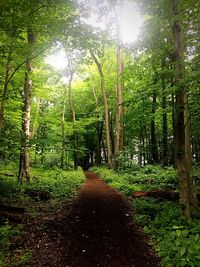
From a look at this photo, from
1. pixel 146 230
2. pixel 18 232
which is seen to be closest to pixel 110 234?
pixel 146 230

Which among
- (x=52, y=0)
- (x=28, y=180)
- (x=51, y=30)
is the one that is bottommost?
(x=28, y=180)

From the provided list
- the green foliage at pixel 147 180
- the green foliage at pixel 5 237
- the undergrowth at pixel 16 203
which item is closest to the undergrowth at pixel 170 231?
the green foliage at pixel 147 180

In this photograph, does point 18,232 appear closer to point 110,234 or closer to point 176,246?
point 110,234

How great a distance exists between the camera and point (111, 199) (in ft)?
35.9

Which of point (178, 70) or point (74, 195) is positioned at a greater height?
point (178, 70)

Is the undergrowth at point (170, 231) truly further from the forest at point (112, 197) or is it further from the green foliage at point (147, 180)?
the green foliage at point (147, 180)

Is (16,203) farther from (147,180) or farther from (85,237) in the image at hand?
(147,180)

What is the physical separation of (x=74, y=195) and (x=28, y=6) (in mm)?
8184

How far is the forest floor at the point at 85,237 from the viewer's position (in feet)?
17.5

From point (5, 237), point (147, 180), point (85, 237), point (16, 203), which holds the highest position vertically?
point (147, 180)

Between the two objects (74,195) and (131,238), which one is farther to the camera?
(74,195)

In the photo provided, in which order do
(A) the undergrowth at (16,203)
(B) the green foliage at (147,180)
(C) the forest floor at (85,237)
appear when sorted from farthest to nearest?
1. (B) the green foliage at (147,180)
2. (C) the forest floor at (85,237)
3. (A) the undergrowth at (16,203)

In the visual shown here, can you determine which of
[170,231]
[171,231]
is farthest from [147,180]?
[170,231]

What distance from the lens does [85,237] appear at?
21.5 feet
